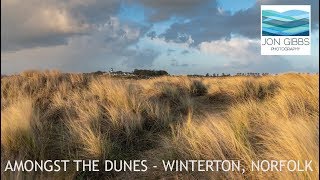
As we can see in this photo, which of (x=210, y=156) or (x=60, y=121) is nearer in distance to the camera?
(x=210, y=156)

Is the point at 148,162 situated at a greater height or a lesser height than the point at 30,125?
lesser

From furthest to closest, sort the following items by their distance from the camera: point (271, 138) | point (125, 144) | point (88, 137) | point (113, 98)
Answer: point (113, 98) → point (125, 144) → point (88, 137) → point (271, 138)

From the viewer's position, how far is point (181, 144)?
5.17 m

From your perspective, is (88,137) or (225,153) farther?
(88,137)

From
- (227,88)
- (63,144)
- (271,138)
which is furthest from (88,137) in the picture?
(227,88)

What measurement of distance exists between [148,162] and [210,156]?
2.79ft

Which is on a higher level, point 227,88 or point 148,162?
point 227,88

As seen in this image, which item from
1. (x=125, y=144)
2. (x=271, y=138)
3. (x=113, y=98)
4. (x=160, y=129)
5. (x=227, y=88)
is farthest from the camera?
(x=227, y=88)

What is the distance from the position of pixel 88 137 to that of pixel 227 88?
7786 millimetres

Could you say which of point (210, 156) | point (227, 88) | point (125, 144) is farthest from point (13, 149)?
point (227, 88)

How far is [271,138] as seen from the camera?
4789 millimetres

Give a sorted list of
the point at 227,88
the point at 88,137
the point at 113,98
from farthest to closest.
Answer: the point at 227,88 → the point at 113,98 → the point at 88,137

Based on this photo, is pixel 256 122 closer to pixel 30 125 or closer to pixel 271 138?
pixel 271 138

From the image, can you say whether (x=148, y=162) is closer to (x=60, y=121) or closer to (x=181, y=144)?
(x=181, y=144)
